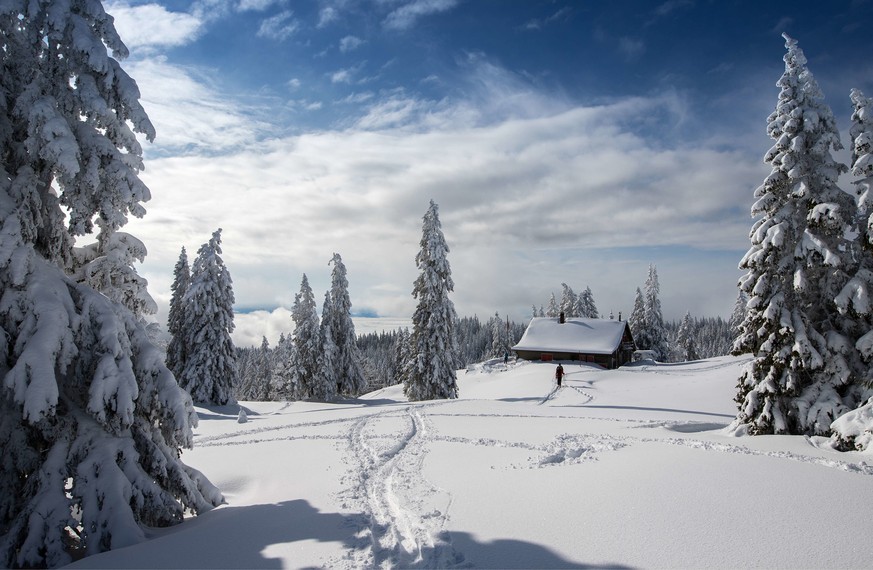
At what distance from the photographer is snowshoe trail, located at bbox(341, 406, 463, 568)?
6.41 meters

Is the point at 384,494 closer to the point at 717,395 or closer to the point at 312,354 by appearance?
the point at 717,395

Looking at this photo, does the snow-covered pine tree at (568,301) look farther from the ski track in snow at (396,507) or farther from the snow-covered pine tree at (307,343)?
the ski track in snow at (396,507)

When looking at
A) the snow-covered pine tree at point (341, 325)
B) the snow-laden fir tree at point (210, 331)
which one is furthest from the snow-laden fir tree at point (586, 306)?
the snow-laden fir tree at point (210, 331)

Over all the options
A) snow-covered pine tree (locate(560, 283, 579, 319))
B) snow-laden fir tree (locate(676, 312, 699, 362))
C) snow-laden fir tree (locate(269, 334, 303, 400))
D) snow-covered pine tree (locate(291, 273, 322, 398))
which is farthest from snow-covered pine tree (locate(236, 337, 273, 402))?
snow-laden fir tree (locate(676, 312, 699, 362))

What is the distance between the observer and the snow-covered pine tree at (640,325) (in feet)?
225

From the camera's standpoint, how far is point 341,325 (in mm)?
48281

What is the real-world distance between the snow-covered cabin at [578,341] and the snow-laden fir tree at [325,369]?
2304cm

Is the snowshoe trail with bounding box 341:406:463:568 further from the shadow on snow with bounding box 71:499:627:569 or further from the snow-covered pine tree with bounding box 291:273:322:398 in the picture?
the snow-covered pine tree with bounding box 291:273:322:398

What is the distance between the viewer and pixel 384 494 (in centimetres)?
938

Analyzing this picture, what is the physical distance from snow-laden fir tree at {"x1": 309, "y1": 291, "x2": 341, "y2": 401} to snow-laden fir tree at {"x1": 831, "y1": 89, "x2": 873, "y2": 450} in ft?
125

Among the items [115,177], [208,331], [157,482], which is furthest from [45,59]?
[208,331]

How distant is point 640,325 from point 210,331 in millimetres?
58133

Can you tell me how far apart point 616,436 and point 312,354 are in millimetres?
35511

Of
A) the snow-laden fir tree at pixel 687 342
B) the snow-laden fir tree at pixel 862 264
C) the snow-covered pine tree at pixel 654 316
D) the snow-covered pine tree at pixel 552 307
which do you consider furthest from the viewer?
the snow-covered pine tree at pixel 552 307
